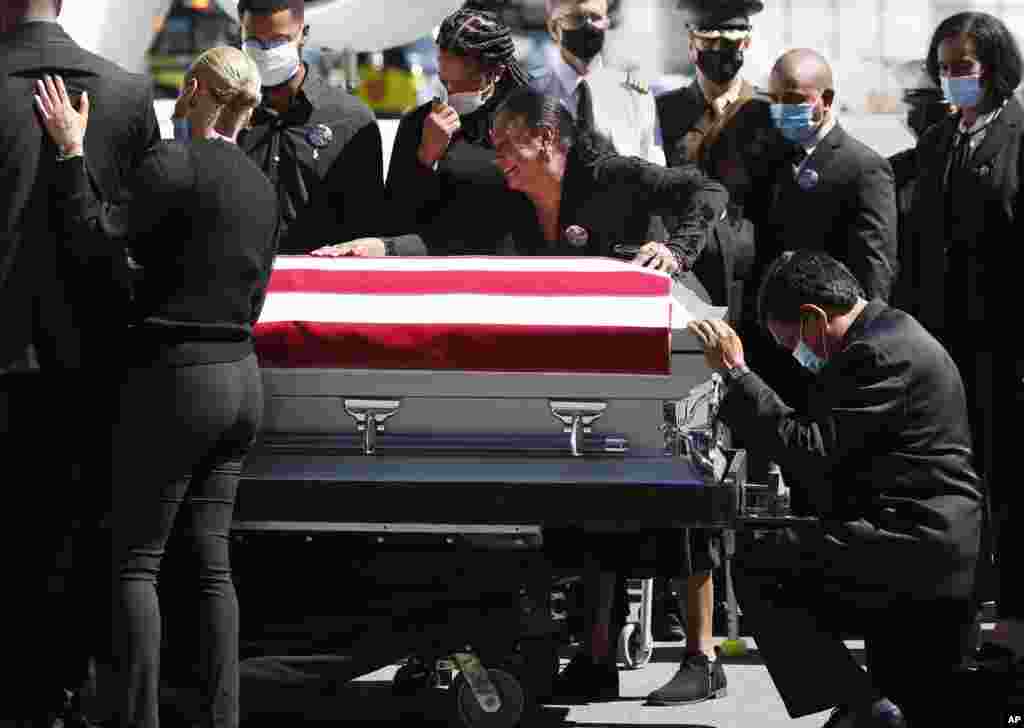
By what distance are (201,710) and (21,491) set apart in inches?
25.2

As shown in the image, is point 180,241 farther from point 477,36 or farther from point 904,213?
point 904,213

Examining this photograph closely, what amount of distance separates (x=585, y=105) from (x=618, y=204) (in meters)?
1.03

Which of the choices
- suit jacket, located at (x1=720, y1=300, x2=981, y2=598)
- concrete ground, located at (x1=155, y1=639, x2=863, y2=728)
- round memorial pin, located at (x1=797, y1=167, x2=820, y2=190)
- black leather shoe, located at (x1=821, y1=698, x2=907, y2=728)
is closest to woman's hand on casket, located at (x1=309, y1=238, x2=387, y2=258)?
concrete ground, located at (x1=155, y1=639, x2=863, y2=728)

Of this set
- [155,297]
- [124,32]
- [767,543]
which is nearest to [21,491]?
[155,297]

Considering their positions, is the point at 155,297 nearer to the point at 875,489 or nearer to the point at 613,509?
the point at 613,509

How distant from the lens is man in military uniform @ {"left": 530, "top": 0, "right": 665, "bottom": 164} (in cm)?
689

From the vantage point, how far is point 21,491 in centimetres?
493

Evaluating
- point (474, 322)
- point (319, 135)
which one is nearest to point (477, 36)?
point (319, 135)

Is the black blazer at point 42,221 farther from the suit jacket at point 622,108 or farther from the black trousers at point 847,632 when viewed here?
the suit jacket at point 622,108

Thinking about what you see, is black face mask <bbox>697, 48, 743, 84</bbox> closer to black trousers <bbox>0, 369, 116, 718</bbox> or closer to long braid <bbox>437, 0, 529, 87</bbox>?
long braid <bbox>437, 0, 529, 87</bbox>

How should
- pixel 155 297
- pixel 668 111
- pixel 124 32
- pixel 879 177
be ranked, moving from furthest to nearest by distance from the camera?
pixel 124 32 < pixel 668 111 < pixel 879 177 < pixel 155 297

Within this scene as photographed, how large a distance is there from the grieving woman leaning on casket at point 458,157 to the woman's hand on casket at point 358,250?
0.36 metres

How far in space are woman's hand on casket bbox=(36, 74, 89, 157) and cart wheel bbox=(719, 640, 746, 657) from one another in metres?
2.79

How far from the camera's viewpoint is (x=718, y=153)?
6859 mm
